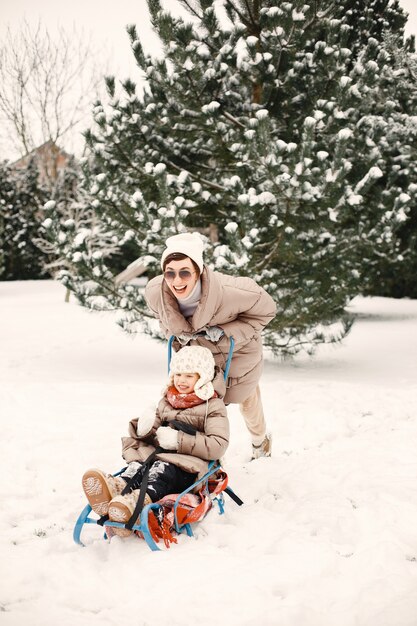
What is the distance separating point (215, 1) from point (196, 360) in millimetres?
5695

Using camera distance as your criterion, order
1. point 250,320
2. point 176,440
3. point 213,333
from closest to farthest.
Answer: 1. point 176,440
2. point 213,333
3. point 250,320

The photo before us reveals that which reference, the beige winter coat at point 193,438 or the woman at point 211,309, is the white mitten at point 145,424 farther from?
the woman at point 211,309

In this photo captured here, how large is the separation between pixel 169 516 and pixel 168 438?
0.44 metres

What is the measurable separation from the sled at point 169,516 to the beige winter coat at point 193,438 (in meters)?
0.11

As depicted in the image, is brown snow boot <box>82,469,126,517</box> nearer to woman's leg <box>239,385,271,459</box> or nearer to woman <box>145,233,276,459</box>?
woman <box>145,233,276,459</box>

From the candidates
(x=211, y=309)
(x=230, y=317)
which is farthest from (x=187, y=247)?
(x=230, y=317)

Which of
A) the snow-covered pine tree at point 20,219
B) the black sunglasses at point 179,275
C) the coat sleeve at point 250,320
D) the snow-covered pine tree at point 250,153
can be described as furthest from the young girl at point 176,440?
the snow-covered pine tree at point 20,219

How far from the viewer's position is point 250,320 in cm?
358

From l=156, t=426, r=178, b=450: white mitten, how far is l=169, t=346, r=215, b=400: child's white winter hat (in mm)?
308

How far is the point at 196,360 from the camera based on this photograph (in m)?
3.25

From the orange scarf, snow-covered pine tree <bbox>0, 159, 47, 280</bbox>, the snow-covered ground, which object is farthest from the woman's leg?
snow-covered pine tree <bbox>0, 159, 47, 280</bbox>

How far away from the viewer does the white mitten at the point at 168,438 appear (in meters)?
3.01

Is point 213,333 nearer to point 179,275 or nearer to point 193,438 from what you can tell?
point 179,275

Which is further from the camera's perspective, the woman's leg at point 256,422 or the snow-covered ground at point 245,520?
the woman's leg at point 256,422
